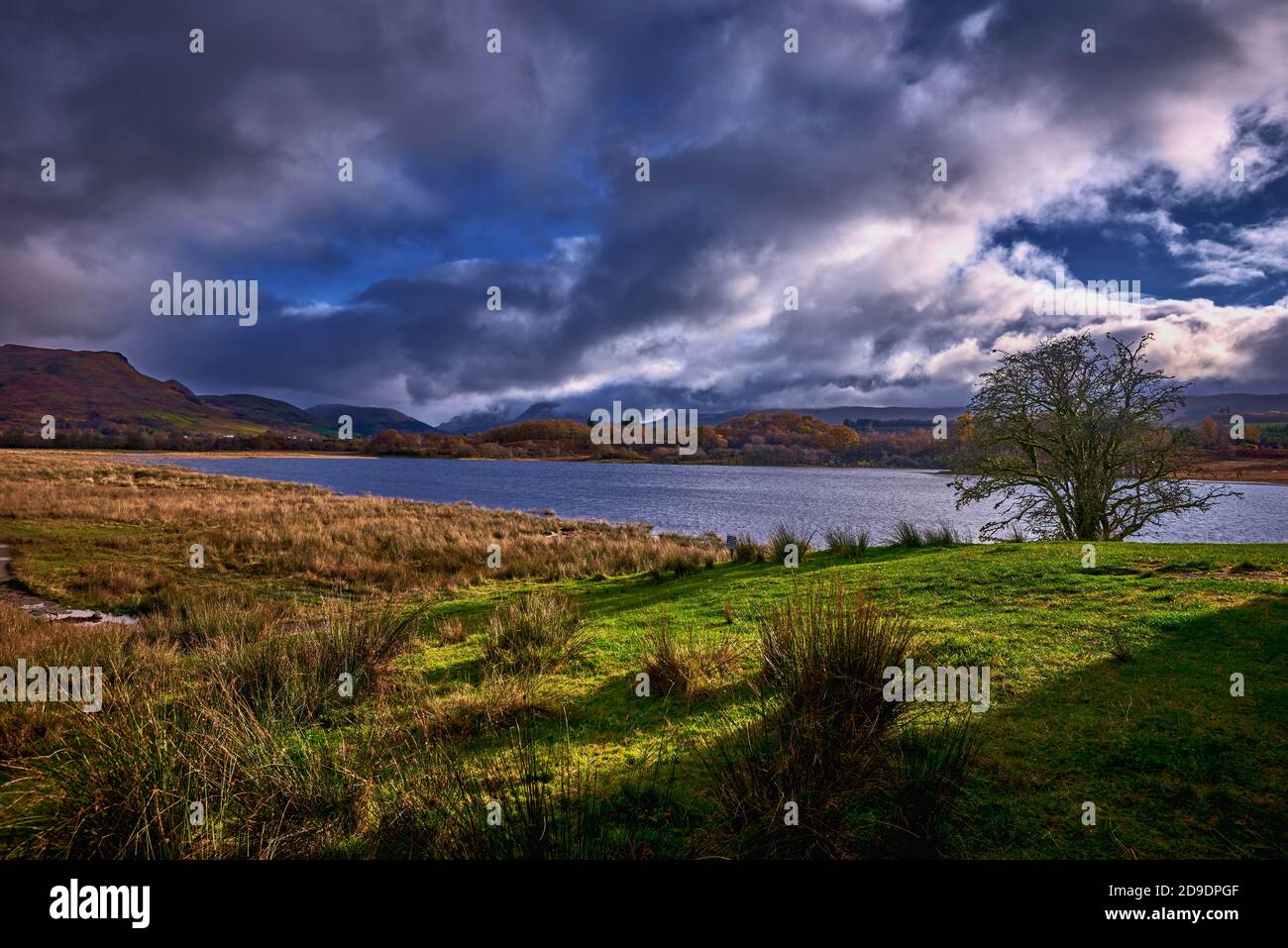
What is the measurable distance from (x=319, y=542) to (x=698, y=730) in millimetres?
21080

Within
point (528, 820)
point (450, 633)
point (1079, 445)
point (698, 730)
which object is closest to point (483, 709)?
point (698, 730)

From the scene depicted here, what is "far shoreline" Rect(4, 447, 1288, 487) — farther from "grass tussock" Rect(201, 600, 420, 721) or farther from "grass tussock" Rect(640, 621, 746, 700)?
"grass tussock" Rect(201, 600, 420, 721)

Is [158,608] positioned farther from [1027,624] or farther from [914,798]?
[1027,624]

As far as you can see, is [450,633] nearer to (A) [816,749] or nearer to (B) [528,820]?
(B) [528,820]

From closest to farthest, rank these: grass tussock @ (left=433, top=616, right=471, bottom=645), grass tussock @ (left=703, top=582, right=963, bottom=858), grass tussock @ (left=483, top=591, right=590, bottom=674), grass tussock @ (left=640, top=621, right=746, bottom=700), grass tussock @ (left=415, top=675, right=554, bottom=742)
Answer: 1. grass tussock @ (left=703, top=582, right=963, bottom=858)
2. grass tussock @ (left=415, top=675, right=554, bottom=742)
3. grass tussock @ (left=640, top=621, right=746, bottom=700)
4. grass tussock @ (left=483, top=591, right=590, bottom=674)
5. grass tussock @ (left=433, top=616, right=471, bottom=645)

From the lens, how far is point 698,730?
14.9ft

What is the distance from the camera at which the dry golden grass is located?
15.7 meters

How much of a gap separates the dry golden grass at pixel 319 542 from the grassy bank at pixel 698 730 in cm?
548

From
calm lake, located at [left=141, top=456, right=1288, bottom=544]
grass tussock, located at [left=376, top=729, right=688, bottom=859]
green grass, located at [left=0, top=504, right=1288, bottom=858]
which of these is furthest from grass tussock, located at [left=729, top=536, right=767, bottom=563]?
grass tussock, located at [left=376, top=729, right=688, bottom=859]

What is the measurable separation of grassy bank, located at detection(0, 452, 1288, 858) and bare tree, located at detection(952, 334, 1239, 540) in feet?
28.2

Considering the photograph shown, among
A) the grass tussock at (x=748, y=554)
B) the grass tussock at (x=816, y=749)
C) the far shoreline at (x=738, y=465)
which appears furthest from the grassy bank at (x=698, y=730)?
the far shoreline at (x=738, y=465)

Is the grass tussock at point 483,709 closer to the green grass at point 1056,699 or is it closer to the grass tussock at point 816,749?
the green grass at point 1056,699

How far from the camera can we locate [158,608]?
1089 cm

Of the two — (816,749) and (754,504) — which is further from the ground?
(816,749)
